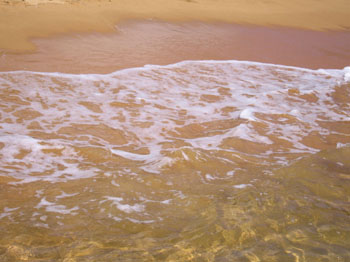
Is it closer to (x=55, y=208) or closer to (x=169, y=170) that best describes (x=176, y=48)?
(x=169, y=170)

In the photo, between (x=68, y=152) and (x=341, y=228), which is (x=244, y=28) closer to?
(x=68, y=152)

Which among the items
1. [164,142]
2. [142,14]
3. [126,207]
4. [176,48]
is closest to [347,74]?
[176,48]

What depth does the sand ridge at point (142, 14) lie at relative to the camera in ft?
24.3

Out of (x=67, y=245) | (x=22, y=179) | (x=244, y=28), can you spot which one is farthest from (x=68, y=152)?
(x=244, y=28)

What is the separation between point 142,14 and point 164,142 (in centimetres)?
642

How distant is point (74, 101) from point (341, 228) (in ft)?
11.7

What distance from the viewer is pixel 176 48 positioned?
24.6 feet

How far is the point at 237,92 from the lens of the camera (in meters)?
5.62

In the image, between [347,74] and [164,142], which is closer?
[164,142]

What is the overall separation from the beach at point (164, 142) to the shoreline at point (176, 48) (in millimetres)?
50

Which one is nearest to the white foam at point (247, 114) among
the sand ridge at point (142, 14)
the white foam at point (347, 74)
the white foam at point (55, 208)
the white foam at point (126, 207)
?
the white foam at point (126, 207)

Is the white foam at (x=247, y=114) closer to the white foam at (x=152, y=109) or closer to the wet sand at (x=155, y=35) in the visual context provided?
the white foam at (x=152, y=109)

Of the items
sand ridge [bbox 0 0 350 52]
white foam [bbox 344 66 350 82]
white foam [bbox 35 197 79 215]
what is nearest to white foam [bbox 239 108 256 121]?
white foam [bbox 35 197 79 215]

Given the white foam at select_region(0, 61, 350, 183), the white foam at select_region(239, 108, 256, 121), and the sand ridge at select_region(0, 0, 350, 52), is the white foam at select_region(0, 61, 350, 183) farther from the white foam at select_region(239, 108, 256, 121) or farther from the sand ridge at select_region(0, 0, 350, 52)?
the sand ridge at select_region(0, 0, 350, 52)
